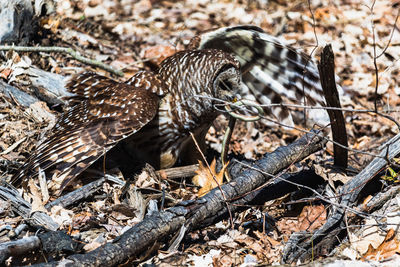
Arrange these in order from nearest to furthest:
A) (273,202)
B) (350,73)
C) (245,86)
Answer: (273,202)
(245,86)
(350,73)

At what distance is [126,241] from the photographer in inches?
133

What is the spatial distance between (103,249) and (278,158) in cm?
194

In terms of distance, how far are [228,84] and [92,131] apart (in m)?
1.69

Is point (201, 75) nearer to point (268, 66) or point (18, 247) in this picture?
point (268, 66)

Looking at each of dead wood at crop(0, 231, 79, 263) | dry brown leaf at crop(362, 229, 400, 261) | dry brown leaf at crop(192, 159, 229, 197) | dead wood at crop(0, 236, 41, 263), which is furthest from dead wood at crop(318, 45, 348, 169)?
dead wood at crop(0, 236, 41, 263)

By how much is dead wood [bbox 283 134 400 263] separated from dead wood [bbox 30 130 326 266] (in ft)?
1.81

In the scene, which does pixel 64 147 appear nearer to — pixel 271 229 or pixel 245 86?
pixel 271 229

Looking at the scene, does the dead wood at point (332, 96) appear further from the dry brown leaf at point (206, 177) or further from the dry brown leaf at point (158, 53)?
the dry brown leaf at point (158, 53)

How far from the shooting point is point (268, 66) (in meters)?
5.74

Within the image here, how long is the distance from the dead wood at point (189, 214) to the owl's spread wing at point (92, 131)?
3.58ft

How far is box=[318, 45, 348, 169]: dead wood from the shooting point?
3.95 m

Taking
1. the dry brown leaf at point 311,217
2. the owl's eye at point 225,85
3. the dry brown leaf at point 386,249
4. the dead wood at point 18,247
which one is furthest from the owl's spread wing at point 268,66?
the dead wood at point 18,247

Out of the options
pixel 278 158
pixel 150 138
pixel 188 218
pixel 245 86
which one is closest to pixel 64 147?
pixel 150 138

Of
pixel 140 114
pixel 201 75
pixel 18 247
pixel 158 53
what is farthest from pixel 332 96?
pixel 158 53
